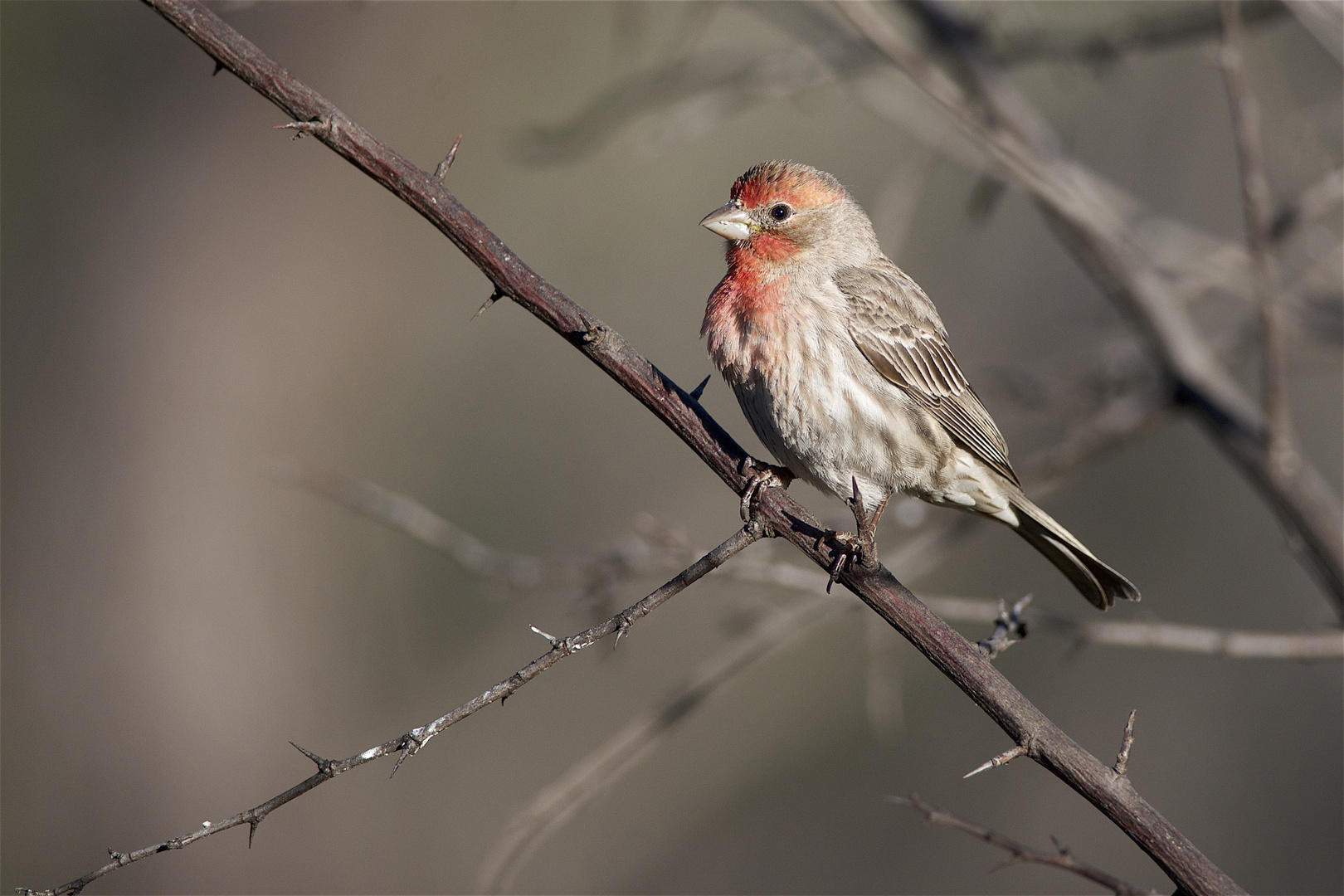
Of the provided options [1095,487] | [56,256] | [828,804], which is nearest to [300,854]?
[828,804]

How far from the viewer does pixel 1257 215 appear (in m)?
3.83

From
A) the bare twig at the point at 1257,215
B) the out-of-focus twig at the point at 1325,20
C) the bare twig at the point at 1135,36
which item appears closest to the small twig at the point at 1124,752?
the bare twig at the point at 1257,215

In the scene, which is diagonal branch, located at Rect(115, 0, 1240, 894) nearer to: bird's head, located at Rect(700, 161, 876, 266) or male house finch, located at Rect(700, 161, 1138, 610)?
male house finch, located at Rect(700, 161, 1138, 610)

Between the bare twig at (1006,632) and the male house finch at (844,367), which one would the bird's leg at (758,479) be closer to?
the male house finch at (844,367)

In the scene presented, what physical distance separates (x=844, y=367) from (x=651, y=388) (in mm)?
1437

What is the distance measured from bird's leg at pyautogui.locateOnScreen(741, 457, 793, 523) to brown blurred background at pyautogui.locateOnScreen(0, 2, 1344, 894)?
330 centimetres

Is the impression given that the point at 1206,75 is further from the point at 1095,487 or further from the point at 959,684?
the point at 959,684

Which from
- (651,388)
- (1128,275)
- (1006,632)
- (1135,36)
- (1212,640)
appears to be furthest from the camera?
(1135,36)

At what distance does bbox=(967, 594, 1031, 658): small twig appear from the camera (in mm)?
3266

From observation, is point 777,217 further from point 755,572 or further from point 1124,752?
point 1124,752

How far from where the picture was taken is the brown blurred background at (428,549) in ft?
26.0

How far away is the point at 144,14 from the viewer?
8.10 meters

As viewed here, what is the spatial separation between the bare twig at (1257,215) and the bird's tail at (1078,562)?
81cm

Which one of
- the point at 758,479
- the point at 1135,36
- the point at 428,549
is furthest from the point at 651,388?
the point at 428,549
